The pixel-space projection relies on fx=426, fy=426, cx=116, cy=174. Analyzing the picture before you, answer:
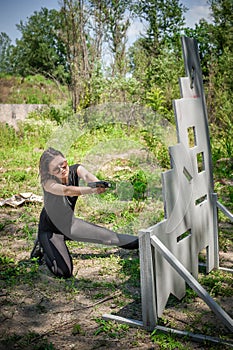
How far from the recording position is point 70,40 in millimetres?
11867

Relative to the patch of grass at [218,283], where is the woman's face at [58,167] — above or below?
above

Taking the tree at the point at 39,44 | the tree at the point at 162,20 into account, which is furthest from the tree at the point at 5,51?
the tree at the point at 162,20

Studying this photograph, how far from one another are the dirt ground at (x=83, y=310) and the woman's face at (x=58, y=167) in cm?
81

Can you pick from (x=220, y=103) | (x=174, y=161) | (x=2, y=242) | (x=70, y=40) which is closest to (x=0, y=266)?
(x=2, y=242)

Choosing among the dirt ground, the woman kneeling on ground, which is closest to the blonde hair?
the woman kneeling on ground

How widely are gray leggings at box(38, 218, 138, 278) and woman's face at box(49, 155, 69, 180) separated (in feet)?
1.60

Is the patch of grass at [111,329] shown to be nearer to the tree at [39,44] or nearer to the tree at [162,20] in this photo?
the tree at [162,20]

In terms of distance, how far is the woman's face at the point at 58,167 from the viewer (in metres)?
3.29

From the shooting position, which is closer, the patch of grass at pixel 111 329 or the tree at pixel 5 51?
the patch of grass at pixel 111 329

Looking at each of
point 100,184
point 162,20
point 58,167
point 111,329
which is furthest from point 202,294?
point 162,20

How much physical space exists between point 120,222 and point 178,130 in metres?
2.19

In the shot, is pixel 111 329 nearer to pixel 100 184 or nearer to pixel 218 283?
pixel 218 283

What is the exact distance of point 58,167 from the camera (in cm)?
331

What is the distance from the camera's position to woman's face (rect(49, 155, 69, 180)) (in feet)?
10.8
